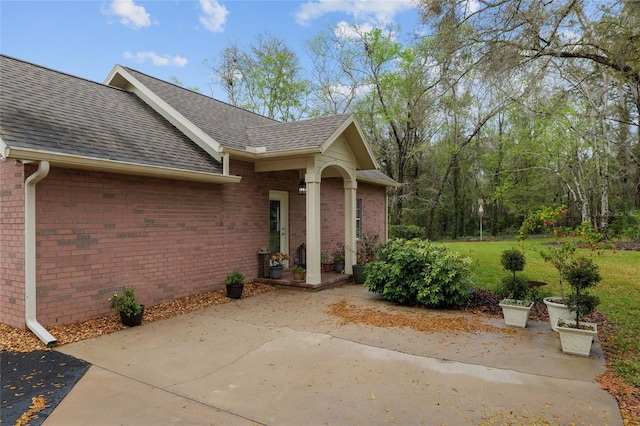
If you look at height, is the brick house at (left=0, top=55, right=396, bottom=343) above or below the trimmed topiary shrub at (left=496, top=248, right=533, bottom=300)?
above

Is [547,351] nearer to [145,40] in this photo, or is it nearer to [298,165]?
[298,165]

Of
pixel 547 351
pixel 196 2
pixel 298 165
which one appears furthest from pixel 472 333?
pixel 196 2

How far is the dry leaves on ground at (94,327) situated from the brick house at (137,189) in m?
0.15

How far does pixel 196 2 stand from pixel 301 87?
16890 millimetres

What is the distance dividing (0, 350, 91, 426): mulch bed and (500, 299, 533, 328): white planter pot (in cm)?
600

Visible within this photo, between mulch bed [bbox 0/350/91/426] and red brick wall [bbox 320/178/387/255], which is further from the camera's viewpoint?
red brick wall [bbox 320/178/387/255]

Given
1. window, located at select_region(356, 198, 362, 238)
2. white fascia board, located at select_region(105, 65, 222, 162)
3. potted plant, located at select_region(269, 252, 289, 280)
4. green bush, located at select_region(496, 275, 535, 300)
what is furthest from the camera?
window, located at select_region(356, 198, 362, 238)

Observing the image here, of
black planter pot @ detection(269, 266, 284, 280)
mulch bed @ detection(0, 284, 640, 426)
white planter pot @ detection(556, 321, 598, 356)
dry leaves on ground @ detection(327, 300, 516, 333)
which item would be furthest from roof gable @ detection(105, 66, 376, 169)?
white planter pot @ detection(556, 321, 598, 356)

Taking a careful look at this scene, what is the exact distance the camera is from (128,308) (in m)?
5.79

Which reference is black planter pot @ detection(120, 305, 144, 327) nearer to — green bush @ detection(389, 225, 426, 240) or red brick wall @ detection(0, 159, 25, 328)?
red brick wall @ detection(0, 159, 25, 328)

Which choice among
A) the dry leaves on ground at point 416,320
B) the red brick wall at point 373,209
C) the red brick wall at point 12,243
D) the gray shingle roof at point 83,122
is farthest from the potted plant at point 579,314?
the red brick wall at point 373,209

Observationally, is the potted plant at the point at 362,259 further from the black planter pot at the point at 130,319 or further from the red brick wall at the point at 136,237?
the black planter pot at the point at 130,319

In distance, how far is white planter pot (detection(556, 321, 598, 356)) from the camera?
183 inches

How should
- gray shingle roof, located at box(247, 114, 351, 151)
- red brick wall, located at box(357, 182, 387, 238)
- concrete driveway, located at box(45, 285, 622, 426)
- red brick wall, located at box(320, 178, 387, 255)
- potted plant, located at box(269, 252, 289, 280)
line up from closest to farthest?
concrete driveway, located at box(45, 285, 622, 426), gray shingle roof, located at box(247, 114, 351, 151), potted plant, located at box(269, 252, 289, 280), red brick wall, located at box(320, 178, 387, 255), red brick wall, located at box(357, 182, 387, 238)
